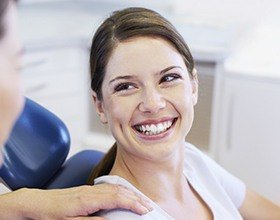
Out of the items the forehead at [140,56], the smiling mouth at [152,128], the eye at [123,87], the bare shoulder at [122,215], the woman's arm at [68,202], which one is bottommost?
the bare shoulder at [122,215]

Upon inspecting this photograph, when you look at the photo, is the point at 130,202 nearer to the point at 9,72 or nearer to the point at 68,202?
the point at 68,202

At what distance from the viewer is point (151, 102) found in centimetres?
118

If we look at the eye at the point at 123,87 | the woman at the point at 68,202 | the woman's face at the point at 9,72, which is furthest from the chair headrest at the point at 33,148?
the woman's face at the point at 9,72

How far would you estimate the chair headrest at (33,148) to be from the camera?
4.34 ft

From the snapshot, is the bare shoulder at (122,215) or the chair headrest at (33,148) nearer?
the bare shoulder at (122,215)

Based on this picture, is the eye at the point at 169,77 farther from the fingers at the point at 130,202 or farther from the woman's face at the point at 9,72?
the woman's face at the point at 9,72

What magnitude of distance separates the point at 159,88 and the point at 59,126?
1.07 feet

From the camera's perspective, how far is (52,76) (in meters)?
2.62

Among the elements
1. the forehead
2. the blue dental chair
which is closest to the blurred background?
the blue dental chair

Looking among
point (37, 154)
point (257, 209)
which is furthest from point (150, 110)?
point (257, 209)

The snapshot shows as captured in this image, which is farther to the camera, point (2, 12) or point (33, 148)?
point (33, 148)

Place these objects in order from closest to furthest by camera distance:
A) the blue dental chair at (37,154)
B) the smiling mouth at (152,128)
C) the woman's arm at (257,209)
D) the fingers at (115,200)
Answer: the fingers at (115,200)
the smiling mouth at (152,128)
the blue dental chair at (37,154)
the woman's arm at (257,209)

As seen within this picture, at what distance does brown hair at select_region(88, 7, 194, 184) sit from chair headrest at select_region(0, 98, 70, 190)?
0.18 m

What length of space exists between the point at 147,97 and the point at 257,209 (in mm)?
528
